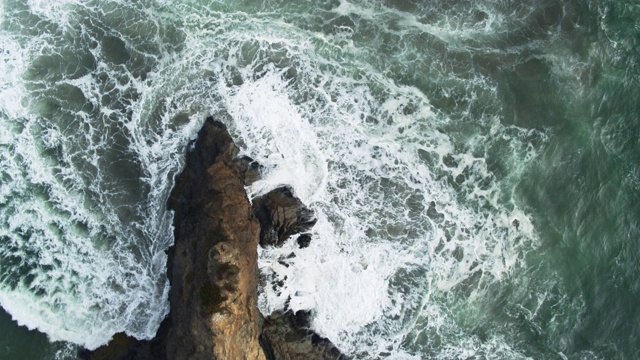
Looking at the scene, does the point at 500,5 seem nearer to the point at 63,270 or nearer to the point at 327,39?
the point at 327,39

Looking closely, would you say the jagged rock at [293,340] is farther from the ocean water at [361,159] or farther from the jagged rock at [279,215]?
the jagged rock at [279,215]

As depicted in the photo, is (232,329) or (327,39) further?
(327,39)

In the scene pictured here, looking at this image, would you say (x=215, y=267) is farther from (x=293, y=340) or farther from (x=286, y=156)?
(x=286, y=156)

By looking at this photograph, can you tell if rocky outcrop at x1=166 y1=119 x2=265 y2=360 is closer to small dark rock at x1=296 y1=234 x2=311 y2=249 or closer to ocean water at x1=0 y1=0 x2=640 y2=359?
ocean water at x1=0 y1=0 x2=640 y2=359

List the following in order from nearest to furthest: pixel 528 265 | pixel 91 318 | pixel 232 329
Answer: pixel 232 329 → pixel 91 318 → pixel 528 265

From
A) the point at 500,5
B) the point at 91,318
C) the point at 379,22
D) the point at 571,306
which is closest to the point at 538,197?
the point at 571,306

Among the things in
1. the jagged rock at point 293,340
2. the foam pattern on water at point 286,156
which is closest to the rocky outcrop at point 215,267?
the jagged rock at point 293,340

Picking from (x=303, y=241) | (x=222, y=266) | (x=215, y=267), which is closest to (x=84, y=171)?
(x=215, y=267)
